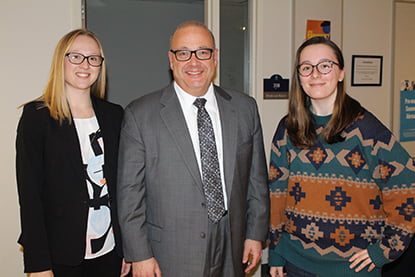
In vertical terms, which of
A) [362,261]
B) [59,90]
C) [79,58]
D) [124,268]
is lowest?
[124,268]

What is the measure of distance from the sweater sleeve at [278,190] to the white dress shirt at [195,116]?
259 millimetres

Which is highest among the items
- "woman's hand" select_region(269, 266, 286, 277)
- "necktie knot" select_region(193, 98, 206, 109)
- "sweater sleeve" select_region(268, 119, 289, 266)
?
"necktie knot" select_region(193, 98, 206, 109)

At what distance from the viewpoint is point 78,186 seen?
1.86 meters

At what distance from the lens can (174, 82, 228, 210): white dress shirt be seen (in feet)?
6.32

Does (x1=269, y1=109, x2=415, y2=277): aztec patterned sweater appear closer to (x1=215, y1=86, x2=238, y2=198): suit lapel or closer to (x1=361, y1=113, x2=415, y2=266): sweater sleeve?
(x1=361, y1=113, x2=415, y2=266): sweater sleeve

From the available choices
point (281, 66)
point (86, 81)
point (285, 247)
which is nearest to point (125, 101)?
point (281, 66)

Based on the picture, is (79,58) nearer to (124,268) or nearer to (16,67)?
(124,268)

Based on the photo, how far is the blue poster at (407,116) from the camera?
4.25 m

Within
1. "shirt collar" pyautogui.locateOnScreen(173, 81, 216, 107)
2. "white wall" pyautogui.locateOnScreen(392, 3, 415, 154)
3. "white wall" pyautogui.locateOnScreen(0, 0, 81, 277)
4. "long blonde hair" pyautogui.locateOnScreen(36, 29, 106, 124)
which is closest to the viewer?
"long blonde hair" pyautogui.locateOnScreen(36, 29, 106, 124)

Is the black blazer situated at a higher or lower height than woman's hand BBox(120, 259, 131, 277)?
higher

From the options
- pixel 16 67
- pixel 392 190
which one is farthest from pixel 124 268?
pixel 16 67

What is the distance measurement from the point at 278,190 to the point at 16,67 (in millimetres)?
2153

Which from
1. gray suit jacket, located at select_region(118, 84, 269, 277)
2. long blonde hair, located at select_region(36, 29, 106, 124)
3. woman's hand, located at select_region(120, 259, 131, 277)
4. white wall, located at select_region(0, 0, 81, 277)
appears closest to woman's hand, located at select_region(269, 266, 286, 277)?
gray suit jacket, located at select_region(118, 84, 269, 277)

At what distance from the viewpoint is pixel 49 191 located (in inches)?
72.9
